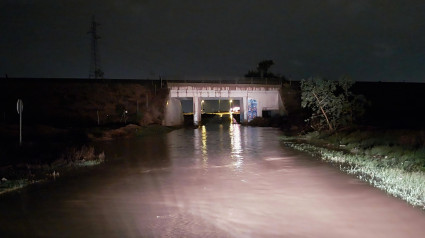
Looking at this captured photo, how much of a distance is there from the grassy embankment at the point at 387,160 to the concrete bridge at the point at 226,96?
39.3m

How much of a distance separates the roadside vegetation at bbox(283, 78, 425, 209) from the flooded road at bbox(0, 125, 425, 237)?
2.53ft

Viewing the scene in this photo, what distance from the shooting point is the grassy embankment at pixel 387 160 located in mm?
10133

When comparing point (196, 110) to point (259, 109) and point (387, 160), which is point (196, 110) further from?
point (387, 160)

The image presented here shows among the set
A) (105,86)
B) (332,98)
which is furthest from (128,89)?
(332,98)

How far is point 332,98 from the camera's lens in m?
29.1

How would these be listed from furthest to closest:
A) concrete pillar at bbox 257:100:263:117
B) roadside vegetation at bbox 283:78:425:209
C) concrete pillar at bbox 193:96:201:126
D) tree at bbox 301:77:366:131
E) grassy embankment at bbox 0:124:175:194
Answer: concrete pillar at bbox 257:100:263:117
concrete pillar at bbox 193:96:201:126
tree at bbox 301:77:366:131
grassy embankment at bbox 0:124:175:194
roadside vegetation at bbox 283:78:425:209

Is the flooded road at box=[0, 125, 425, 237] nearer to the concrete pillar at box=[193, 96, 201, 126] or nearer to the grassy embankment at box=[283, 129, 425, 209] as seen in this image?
the grassy embankment at box=[283, 129, 425, 209]

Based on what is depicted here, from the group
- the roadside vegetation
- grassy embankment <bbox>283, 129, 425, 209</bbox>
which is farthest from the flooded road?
the roadside vegetation

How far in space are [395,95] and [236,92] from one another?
1257 inches

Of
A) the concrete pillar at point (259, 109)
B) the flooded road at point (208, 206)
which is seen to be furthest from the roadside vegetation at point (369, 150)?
the concrete pillar at point (259, 109)

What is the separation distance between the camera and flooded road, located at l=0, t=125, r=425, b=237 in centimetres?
699

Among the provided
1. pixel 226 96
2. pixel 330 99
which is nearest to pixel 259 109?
pixel 226 96

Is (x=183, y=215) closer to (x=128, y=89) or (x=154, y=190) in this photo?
(x=154, y=190)

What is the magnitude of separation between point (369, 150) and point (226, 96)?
159 feet
